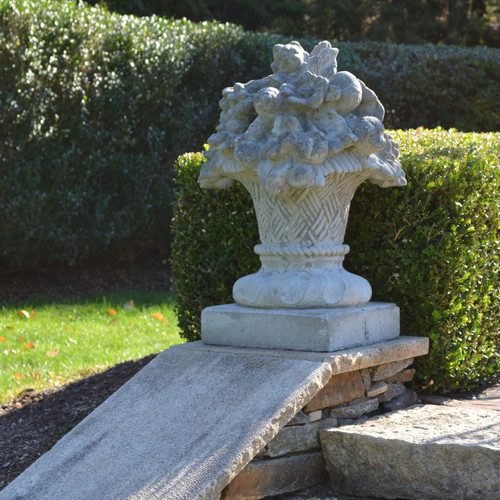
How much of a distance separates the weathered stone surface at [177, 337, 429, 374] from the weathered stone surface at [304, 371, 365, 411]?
0.08 metres

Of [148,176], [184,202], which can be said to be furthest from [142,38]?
[184,202]

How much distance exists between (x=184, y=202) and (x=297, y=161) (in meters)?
1.38

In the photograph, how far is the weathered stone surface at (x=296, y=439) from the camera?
3.34m

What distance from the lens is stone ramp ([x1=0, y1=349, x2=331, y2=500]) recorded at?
304 centimetres

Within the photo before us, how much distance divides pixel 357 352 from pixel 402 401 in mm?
561

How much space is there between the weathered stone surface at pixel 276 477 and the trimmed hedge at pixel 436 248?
3.11 feet

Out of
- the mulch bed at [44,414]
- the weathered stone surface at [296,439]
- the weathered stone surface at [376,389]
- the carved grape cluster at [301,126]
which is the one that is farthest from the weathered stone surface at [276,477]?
the mulch bed at [44,414]

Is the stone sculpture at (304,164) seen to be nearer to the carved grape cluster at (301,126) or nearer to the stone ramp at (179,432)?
the carved grape cluster at (301,126)

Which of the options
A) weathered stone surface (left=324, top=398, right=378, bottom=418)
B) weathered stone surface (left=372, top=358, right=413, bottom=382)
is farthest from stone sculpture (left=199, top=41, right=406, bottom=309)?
weathered stone surface (left=324, top=398, right=378, bottom=418)

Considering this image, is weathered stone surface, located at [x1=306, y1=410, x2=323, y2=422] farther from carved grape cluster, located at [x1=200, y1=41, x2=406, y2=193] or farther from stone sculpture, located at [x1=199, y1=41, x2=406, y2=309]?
carved grape cluster, located at [x1=200, y1=41, x2=406, y2=193]

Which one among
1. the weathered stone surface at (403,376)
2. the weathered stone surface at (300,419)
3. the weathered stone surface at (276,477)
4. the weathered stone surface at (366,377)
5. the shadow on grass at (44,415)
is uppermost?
the weathered stone surface at (366,377)

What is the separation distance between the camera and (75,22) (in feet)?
27.3

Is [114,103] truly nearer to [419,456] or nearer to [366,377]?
[366,377]

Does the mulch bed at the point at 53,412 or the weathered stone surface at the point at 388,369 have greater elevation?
the weathered stone surface at the point at 388,369
